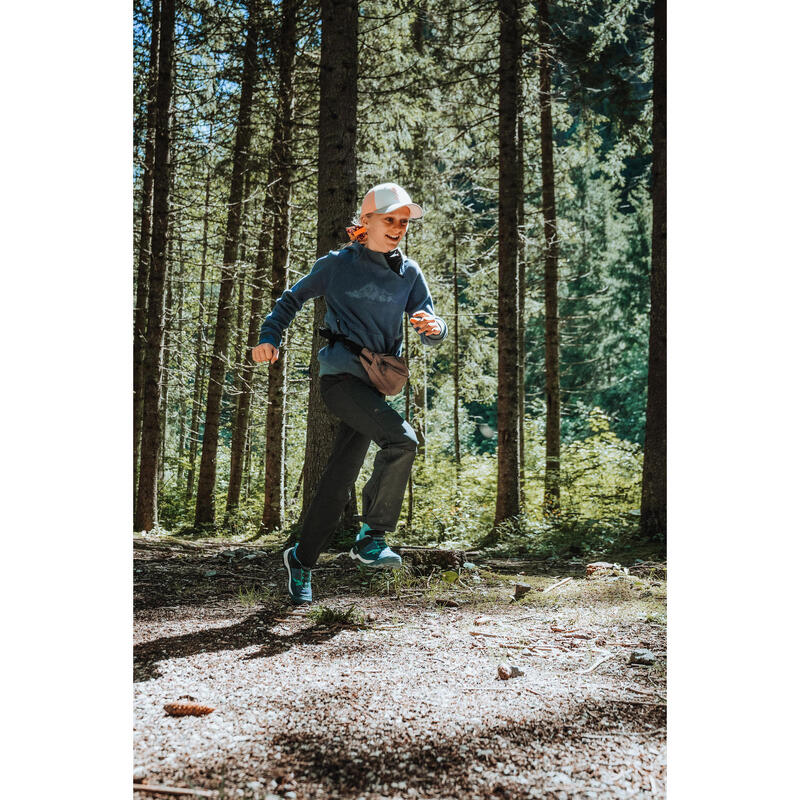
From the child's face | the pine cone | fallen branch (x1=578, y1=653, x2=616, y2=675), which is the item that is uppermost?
the child's face

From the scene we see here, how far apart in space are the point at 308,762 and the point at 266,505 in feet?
24.9

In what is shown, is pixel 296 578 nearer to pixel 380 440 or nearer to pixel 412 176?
pixel 380 440

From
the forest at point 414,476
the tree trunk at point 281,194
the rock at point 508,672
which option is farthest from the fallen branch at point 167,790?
the tree trunk at point 281,194

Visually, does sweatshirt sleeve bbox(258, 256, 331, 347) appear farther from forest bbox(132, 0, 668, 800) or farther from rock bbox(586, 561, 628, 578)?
rock bbox(586, 561, 628, 578)

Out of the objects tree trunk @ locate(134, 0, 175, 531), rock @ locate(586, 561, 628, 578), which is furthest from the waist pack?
tree trunk @ locate(134, 0, 175, 531)

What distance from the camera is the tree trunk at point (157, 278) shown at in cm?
710

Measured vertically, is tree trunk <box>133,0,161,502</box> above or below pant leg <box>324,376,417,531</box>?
above

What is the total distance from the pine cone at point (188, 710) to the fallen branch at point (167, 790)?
0.35m

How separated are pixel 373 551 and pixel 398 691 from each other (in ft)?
2.44

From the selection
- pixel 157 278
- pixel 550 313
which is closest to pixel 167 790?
pixel 157 278

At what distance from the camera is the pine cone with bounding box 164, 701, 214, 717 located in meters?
2.17

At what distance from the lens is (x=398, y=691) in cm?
242

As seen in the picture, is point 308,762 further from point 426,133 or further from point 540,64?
point 426,133

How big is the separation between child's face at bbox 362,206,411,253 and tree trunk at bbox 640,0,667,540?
4201 millimetres
